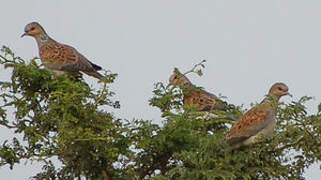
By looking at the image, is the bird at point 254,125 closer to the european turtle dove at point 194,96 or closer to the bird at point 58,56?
the european turtle dove at point 194,96

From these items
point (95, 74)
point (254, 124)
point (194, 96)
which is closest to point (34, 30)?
point (95, 74)

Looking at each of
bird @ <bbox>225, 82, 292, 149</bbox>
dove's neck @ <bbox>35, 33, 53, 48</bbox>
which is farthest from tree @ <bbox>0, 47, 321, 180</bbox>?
dove's neck @ <bbox>35, 33, 53, 48</bbox>

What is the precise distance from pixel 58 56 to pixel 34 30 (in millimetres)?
1359

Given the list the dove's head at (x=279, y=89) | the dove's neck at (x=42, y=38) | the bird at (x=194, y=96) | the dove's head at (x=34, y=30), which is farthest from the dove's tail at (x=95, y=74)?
the dove's head at (x=279, y=89)

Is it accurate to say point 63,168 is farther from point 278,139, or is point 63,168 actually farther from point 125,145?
point 278,139

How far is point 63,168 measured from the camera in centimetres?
973

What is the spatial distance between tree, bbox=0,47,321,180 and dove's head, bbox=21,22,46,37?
4133 mm

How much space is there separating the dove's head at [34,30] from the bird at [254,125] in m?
4.40

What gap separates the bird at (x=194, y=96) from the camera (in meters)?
10.7

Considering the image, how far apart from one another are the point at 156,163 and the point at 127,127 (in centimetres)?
55

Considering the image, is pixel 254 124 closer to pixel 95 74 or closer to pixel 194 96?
pixel 194 96

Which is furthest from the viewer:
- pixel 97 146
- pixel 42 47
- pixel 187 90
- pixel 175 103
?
pixel 42 47

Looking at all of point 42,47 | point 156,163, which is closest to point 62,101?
point 156,163

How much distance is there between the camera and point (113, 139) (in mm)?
9336
